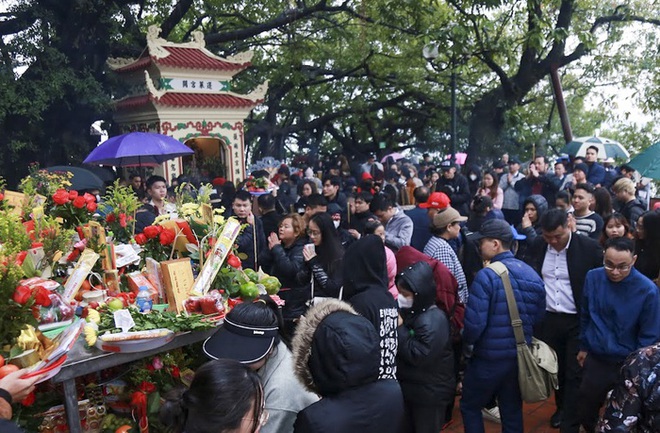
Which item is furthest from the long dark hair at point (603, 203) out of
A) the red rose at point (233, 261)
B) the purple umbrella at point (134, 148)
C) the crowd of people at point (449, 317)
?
the purple umbrella at point (134, 148)

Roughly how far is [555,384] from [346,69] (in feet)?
53.7

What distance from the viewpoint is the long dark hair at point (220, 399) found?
1735 millimetres

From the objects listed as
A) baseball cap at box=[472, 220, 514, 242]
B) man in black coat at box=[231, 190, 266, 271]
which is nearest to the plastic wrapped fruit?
baseball cap at box=[472, 220, 514, 242]

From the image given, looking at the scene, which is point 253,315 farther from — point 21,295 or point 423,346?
point 423,346

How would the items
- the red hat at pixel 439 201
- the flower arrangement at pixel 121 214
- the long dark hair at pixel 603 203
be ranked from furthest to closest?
the long dark hair at pixel 603 203 → the red hat at pixel 439 201 → the flower arrangement at pixel 121 214

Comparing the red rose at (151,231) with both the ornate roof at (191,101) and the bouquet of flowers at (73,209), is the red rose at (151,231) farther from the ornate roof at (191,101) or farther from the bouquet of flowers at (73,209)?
the ornate roof at (191,101)

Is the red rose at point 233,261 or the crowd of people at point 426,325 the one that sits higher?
the red rose at point 233,261

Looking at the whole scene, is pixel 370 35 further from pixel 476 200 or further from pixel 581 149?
pixel 476 200

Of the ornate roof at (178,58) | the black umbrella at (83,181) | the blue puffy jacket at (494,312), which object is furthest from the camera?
the ornate roof at (178,58)

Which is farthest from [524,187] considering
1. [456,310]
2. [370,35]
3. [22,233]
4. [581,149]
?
[370,35]

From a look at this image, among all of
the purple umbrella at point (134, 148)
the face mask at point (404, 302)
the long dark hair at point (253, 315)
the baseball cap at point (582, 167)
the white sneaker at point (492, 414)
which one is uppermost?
the purple umbrella at point (134, 148)

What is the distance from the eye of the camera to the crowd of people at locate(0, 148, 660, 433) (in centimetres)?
215

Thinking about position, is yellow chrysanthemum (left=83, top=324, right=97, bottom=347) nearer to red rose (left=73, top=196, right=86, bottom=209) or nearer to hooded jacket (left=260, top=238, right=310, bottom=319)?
red rose (left=73, top=196, right=86, bottom=209)

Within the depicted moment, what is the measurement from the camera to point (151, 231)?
10.5 feet
